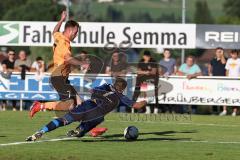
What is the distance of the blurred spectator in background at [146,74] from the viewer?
1084 inches

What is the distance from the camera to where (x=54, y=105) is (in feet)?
58.9

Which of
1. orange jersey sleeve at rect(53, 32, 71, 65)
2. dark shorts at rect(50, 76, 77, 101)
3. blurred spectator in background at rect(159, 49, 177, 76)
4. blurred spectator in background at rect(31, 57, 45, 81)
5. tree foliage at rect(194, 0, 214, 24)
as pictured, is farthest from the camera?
tree foliage at rect(194, 0, 214, 24)

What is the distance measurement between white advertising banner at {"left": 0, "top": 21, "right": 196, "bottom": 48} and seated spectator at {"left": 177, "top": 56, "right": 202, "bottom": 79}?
1.91 m

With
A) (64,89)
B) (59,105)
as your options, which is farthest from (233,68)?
(59,105)

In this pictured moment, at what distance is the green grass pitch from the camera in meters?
14.1

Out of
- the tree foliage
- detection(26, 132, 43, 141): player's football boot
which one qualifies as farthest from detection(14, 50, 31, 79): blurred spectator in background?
the tree foliage

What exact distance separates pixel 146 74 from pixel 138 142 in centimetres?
1147

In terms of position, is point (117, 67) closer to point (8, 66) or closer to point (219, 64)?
point (219, 64)

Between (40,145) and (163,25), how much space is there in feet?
49.9

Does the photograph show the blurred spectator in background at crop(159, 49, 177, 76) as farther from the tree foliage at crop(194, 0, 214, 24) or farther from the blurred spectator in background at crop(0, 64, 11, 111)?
the tree foliage at crop(194, 0, 214, 24)

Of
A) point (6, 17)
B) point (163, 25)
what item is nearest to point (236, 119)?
point (163, 25)

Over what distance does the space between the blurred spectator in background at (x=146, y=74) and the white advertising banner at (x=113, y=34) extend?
2.33 meters

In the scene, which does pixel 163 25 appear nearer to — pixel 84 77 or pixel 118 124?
pixel 84 77

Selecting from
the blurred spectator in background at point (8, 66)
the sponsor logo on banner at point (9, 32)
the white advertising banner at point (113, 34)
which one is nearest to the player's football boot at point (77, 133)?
the blurred spectator in background at point (8, 66)
